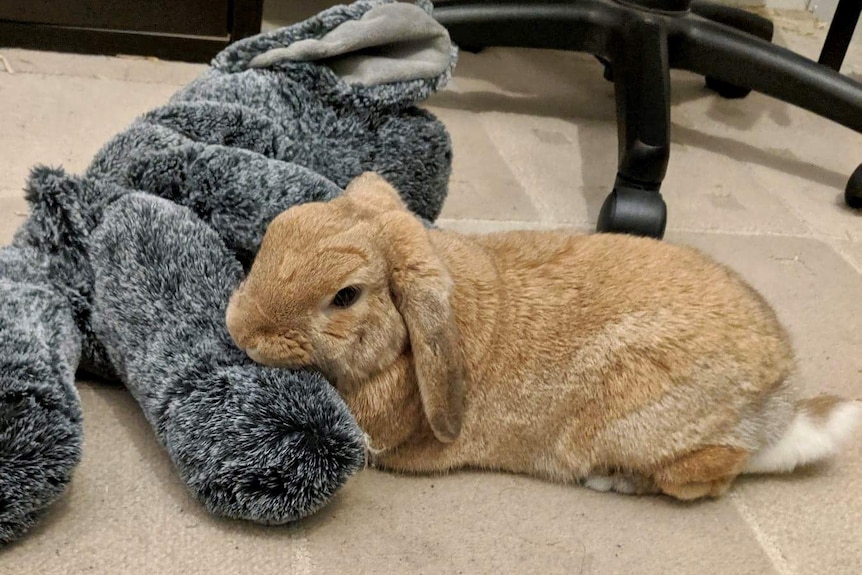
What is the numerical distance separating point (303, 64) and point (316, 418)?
61 cm

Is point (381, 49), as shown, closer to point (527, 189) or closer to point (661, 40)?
point (527, 189)

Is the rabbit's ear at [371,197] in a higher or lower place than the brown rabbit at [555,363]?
higher

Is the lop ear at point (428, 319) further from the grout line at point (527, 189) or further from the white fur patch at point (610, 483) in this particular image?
the grout line at point (527, 189)

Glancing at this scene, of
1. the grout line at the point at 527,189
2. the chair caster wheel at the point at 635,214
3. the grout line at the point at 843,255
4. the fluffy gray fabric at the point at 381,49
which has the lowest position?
the grout line at the point at 527,189

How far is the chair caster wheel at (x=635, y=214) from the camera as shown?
1.37 m

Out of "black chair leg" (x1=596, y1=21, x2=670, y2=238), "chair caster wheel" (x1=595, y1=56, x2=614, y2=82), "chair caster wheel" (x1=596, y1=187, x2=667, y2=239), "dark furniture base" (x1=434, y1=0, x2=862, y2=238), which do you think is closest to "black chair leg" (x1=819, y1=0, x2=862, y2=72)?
"dark furniture base" (x1=434, y1=0, x2=862, y2=238)

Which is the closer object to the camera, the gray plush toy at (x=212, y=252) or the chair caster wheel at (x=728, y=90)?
the gray plush toy at (x=212, y=252)

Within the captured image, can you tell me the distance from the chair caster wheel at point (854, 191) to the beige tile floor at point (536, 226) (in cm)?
2

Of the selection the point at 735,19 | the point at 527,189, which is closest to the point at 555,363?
the point at 527,189

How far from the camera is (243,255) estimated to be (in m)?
1.02

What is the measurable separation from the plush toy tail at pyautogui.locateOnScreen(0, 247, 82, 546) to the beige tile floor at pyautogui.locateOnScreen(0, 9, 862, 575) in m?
0.06

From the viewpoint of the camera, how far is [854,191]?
174 centimetres

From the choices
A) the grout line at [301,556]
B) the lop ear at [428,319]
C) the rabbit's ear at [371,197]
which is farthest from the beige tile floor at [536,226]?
the rabbit's ear at [371,197]

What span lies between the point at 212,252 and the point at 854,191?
1.40 m
